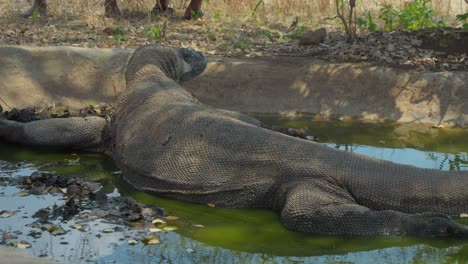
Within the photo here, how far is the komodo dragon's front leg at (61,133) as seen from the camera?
8.09 m

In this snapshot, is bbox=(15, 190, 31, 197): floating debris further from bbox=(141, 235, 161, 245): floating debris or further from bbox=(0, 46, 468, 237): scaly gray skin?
bbox=(141, 235, 161, 245): floating debris

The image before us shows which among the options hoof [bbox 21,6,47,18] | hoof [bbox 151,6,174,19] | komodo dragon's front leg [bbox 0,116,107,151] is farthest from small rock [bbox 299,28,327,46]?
hoof [bbox 21,6,47,18]

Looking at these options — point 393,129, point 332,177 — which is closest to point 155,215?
point 332,177

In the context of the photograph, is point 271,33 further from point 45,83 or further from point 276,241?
point 276,241

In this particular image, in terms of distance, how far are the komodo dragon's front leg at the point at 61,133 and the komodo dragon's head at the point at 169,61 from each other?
2.53 ft

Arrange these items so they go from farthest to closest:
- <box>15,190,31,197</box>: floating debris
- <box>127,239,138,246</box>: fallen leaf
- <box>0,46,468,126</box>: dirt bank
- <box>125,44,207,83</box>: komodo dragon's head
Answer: <box>0,46,468,126</box>: dirt bank < <box>125,44,207,83</box>: komodo dragon's head < <box>15,190,31,197</box>: floating debris < <box>127,239,138,246</box>: fallen leaf

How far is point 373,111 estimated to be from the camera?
9.98 meters

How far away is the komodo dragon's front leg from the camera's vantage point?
26.5 feet

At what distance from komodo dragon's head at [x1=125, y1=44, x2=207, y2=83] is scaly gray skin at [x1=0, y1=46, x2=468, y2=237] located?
1188 mm

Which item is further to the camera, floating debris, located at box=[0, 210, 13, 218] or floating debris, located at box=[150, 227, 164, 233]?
floating debris, located at box=[0, 210, 13, 218]

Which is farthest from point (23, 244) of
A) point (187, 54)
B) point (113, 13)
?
point (113, 13)

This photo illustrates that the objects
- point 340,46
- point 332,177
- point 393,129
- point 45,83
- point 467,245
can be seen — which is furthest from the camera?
point 340,46

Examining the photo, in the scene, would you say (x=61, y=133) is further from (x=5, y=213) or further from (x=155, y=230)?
(x=155, y=230)

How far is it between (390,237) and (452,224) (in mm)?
438
